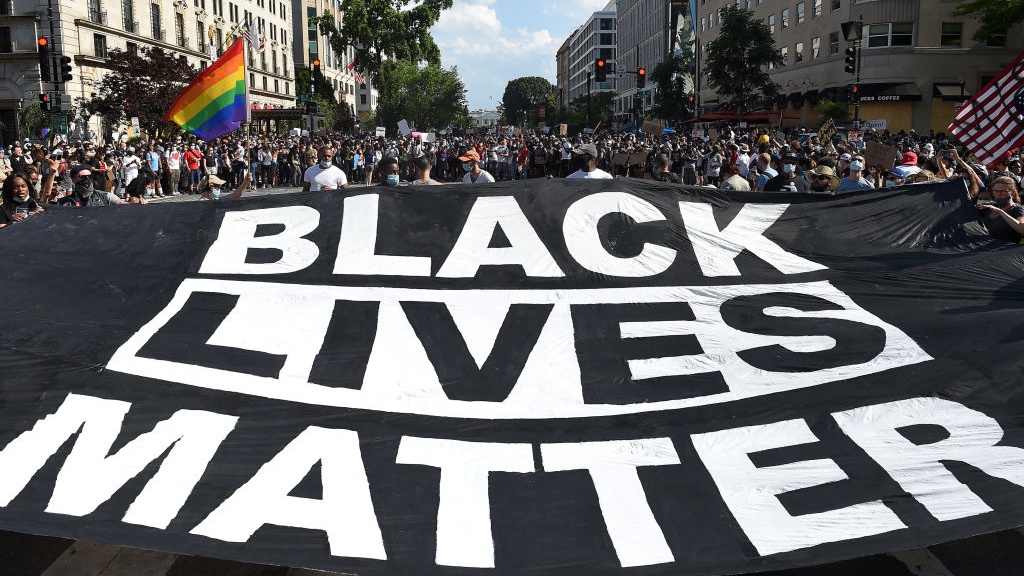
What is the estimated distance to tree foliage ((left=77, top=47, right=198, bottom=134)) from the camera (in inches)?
1615

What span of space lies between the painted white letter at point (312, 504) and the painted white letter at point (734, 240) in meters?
2.77

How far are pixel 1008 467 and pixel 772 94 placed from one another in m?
56.6

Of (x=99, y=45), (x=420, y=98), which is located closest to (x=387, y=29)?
(x=420, y=98)

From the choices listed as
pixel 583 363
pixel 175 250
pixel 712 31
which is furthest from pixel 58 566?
pixel 712 31

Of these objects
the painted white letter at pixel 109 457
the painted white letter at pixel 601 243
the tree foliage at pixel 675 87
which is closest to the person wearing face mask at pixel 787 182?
the painted white letter at pixel 601 243

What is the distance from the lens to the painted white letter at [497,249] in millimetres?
5551

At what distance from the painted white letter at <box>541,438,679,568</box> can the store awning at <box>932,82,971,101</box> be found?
160 feet

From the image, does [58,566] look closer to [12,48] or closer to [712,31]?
[12,48]

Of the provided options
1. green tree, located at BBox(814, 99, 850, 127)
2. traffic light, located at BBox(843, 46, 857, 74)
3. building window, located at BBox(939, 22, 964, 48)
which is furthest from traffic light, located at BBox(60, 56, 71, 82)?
building window, located at BBox(939, 22, 964, 48)

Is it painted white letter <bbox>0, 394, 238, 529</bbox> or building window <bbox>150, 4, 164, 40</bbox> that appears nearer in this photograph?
painted white letter <bbox>0, 394, 238, 529</bbox>

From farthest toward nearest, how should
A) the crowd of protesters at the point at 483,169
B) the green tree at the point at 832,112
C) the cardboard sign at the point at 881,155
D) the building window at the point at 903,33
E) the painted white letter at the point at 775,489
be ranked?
the building window at the point at 903,33 → the green tree at the point at 832,112 → the cardboard sign at the point at 881,155 → the crowd of protesters at the point at 483,169 → the painted white letter at the point at 775,489

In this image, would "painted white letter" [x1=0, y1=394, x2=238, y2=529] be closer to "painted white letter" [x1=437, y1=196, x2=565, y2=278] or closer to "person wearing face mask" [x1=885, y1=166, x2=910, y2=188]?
"painted white letter" [x1=437, y1=196, x2=565, y2=278]

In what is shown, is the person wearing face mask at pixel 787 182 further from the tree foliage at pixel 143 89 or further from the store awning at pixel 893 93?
the store awning at pixel 893 93

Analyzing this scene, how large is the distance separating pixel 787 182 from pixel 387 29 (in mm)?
68387
